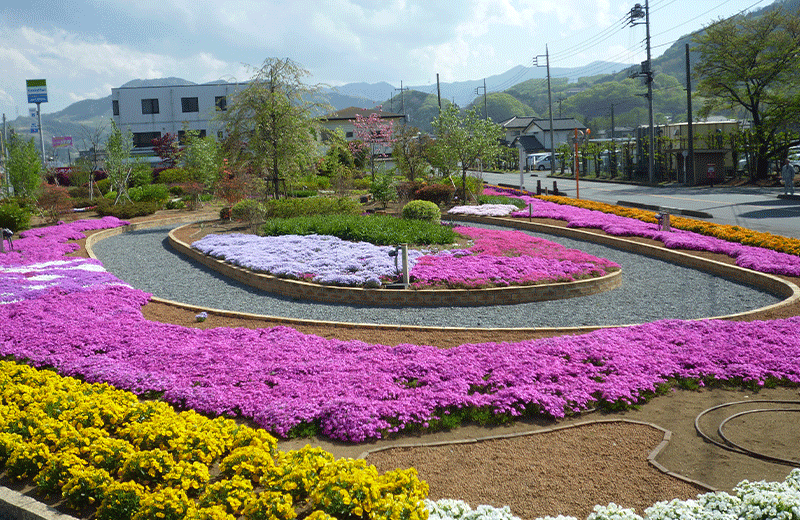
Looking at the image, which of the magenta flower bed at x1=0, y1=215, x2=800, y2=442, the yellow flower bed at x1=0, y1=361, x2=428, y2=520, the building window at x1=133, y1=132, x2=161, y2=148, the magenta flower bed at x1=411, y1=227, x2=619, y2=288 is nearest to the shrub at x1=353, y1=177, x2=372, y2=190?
the magenta flower bed at x1=411, y1=227, x2=619, y2=288

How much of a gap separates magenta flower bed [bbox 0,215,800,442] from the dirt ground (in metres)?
0.29

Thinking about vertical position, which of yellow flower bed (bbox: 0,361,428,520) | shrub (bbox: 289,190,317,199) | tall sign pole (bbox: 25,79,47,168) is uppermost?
tall sign pole (bbox: 25,79,47,168)

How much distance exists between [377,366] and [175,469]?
3071 millimetres

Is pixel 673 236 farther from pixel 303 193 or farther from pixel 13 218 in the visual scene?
pixel 13 218

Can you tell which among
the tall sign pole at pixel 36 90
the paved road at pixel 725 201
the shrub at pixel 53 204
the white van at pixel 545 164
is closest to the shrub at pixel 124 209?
the shrub at pixel 53 204

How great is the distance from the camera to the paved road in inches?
804

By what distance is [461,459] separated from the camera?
5336 millimetres

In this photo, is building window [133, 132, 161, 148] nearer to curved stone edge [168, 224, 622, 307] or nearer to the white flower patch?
the white flower patch

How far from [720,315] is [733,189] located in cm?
2880

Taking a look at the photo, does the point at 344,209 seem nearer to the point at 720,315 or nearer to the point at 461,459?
A: the point at 720,315

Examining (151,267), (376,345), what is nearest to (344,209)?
(151,267)

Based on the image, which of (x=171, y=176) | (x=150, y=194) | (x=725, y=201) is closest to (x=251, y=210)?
(x=150, y=194)

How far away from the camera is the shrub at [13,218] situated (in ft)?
67.4

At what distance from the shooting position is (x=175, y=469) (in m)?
4.66
